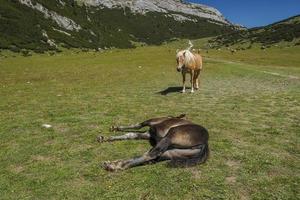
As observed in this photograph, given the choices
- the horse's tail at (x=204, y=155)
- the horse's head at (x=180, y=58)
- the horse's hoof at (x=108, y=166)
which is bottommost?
the horse's hoof at (x=108, y=166)

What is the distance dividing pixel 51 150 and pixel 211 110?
875cm

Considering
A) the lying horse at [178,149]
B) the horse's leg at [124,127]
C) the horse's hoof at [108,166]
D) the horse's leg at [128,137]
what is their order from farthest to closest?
the horse's leg at [124,127], the horse's leg at [128,137], the lying horse at [178,149], the horse's hoof at [108,166]

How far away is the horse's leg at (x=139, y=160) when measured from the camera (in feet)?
33.4

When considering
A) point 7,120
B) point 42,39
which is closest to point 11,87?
point 7,120

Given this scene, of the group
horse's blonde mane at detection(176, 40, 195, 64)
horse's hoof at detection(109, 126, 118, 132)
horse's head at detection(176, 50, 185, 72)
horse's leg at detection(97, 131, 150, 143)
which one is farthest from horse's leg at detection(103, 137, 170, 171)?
horse's blonde mane at detection(176, 40, 195, 64)

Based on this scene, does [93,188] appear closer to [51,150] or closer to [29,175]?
[29,175]

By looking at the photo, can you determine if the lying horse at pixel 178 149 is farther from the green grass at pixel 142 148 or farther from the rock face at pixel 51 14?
the rock face at pixel 51 14

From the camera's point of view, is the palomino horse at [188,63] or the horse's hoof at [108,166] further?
the palomino horse at [188,63]

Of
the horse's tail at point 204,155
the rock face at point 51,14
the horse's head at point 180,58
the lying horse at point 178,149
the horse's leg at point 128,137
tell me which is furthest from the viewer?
the rock face at point 51,14

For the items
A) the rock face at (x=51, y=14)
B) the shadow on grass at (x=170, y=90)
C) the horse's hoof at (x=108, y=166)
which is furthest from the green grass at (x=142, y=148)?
the rock face at (x=51, y=14)

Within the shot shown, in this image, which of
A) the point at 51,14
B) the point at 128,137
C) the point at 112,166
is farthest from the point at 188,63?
the point at 51,14

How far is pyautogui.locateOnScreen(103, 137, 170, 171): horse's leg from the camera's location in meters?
10.2

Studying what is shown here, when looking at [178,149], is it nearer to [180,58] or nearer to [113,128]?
[113,128]

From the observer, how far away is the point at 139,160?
34.0 ft
